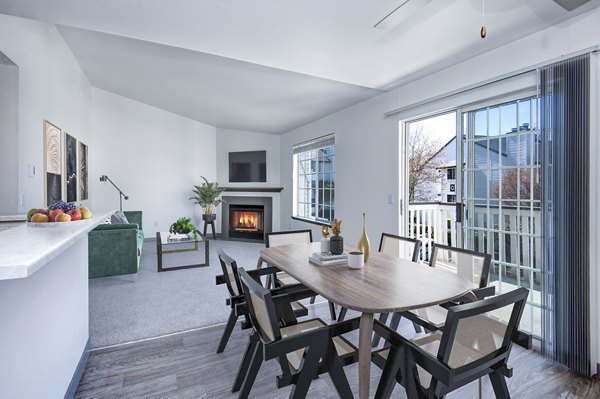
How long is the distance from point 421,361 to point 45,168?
12.5 ft

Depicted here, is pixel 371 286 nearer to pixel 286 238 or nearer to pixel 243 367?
pixel 243 367

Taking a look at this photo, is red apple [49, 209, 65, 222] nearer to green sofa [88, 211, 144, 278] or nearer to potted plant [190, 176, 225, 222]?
green sofa [88, 211, 144, 278]

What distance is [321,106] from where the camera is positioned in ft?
15.1

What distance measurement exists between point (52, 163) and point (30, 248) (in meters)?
3.18

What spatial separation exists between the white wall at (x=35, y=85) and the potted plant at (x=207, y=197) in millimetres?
2871

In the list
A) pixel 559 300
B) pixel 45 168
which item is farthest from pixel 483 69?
pixel 45 168

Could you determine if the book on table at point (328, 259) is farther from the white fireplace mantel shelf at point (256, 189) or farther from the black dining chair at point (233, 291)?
the white fireplace mantel shelf at point (256, 189)

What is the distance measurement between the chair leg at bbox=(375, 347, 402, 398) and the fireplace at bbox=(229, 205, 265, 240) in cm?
557

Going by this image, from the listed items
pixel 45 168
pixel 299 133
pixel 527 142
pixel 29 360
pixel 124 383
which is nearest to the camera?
pixel 29 360

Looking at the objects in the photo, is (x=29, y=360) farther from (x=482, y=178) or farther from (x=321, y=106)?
(x=321, y=106)

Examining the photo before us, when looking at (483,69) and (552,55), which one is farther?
(483,69)

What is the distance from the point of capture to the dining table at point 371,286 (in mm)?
1329

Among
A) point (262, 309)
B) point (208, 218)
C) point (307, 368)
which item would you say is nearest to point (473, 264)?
point (307, 368)

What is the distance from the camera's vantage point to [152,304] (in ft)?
10.1
